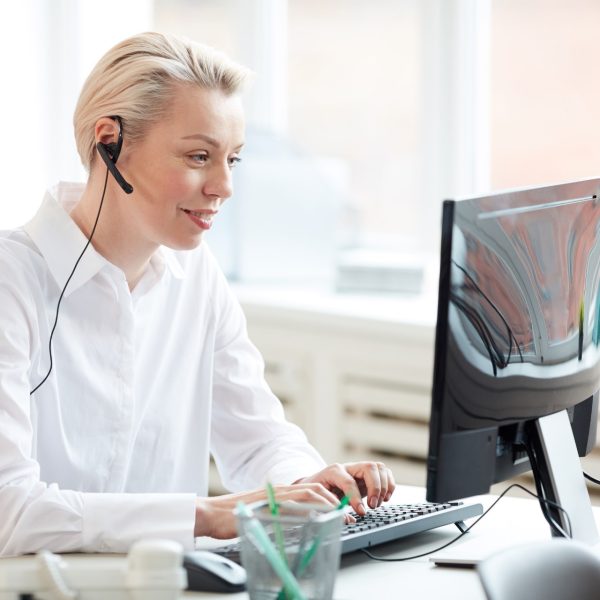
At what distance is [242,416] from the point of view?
1.94 meters

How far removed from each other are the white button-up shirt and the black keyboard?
0.70ft

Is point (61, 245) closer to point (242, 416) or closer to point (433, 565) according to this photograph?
point (242, 416)

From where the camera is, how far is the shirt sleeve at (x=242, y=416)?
189cm

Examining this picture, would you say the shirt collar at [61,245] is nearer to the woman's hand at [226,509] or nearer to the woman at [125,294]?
the woman at [125,294]

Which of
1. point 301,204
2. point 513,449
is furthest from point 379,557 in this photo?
point 301,204

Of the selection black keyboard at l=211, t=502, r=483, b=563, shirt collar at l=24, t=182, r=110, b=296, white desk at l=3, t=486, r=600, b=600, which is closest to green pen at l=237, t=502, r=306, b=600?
white desk at l=3, t=486, r=600, b=600

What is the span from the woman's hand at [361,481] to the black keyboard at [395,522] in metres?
0.02

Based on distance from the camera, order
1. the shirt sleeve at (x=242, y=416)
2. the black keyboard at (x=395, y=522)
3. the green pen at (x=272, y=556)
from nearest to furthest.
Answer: the green pen at (x=272, y=556), the black keyboard at (x=395, y=522), the shirt sleeve at (x=242, y=416)

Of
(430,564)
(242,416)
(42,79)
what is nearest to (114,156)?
(242,416)

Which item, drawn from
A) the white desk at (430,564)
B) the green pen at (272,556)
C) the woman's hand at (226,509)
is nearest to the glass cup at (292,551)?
the green pen at (272,556)

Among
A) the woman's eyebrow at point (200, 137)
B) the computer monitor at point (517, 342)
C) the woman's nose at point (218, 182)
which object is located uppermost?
the woman's eyebrow at point (200, 137)

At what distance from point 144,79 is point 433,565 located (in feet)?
2.70

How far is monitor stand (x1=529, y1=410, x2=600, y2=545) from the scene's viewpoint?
147 centimetres

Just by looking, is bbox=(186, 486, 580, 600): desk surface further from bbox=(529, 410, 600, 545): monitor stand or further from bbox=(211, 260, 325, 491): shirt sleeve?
bbox=(211, 260, 325, 491): shirt sleeve
